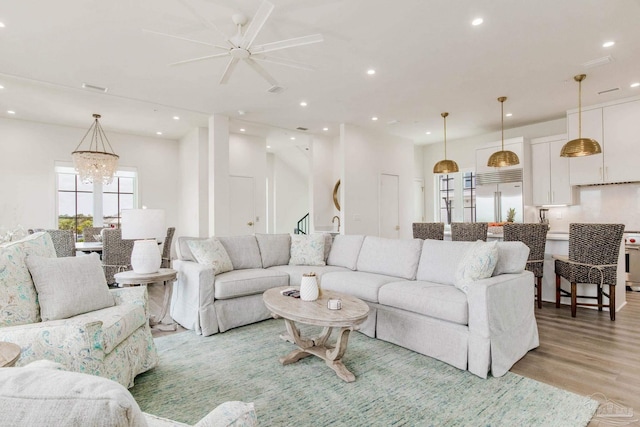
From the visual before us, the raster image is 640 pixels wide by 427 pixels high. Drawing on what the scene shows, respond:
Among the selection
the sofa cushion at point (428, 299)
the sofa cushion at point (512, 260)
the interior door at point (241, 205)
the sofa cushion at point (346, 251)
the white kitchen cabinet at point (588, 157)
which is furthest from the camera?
the interior door at point (241, 205)

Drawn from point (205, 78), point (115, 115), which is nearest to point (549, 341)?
point (205, 78)

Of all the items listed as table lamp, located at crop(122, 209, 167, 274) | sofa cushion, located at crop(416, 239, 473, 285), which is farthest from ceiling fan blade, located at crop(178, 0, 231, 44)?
sofa cushion, located at crop(416, 239, 473, 285)

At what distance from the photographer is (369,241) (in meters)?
3.96

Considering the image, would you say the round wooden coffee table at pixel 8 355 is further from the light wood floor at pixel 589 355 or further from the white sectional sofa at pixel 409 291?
the light wood floor at pixel 589 355

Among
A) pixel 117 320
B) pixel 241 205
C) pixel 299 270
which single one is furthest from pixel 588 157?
pixel 117 320

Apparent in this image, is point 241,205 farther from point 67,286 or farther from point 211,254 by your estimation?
point 67,286

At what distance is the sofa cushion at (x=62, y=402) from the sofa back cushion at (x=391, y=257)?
10.2ft

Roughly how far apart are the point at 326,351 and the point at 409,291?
876 mm

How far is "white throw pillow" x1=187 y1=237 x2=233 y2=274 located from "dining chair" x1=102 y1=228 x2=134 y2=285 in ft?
5.47

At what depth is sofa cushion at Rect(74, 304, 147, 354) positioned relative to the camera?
6.25ft

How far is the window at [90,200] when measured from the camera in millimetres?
6816

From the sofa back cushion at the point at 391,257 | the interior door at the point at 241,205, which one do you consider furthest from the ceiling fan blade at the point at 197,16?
the interior door at the point at 241,205

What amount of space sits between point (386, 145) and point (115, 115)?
5.38 metres

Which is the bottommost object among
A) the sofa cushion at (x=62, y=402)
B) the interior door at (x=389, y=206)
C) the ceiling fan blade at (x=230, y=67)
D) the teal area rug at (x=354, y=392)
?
the teal area rug at (x=354, y=392)
